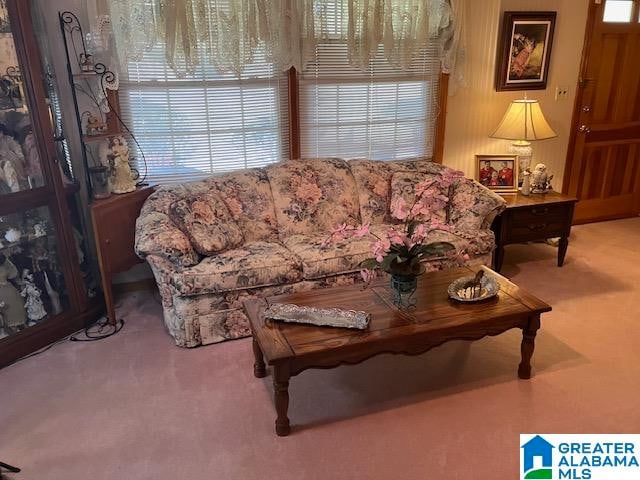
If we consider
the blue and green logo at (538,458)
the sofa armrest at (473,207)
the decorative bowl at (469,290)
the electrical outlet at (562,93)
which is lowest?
the blue and green logo at (538,458)

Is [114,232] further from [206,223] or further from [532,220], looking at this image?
[532,220]

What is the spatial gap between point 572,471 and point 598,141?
3.68 m

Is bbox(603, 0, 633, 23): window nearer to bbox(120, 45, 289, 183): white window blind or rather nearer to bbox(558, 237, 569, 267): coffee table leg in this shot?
bbox(558, 237, 569, 267): coffee table leg

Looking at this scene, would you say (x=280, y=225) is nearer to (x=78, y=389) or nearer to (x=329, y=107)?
(x=329, y=107)

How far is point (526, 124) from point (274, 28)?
201 centimetres

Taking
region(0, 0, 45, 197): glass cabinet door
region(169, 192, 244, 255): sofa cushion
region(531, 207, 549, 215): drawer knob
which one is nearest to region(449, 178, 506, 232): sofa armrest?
region(531, 207, 549, 215): drawer knob

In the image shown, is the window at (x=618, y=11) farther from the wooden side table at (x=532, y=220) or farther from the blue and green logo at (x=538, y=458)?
the blue and green logo at (x=538, y=458)

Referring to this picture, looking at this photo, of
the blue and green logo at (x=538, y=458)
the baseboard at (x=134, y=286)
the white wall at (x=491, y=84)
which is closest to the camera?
the blue and green logo at (x=538, y=458)

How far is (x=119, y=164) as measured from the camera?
3.16 meters

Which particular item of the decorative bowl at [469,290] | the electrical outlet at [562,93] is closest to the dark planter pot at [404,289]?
the decorative bowl at [469,290]

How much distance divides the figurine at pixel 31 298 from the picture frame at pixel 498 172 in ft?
10.7

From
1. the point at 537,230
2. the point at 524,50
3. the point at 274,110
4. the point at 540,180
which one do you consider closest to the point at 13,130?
the point at 274,110

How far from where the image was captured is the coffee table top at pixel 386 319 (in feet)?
6.96

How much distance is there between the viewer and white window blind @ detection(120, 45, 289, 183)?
335 cm
